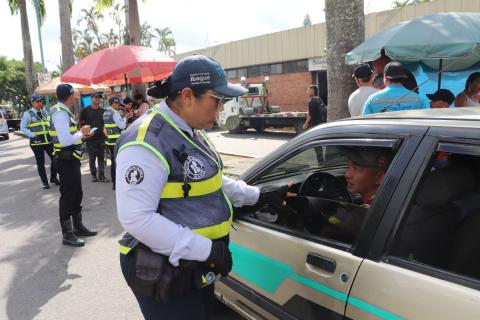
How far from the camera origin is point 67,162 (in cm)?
468

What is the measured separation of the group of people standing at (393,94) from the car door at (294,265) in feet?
4.75

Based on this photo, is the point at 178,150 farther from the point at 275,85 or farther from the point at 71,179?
the point at 275,85

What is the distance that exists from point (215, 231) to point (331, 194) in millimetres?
1159

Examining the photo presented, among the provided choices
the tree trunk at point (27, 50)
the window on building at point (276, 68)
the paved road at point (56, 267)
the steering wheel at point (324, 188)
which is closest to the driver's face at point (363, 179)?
the steering wheel at point (324, 188)

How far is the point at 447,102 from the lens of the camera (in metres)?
4.84

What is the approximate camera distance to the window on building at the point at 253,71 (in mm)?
25938

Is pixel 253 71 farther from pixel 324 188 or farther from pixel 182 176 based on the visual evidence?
pixel 182 176

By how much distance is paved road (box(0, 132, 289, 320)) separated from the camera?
3.40 metres

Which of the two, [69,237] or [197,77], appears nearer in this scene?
[197,77]

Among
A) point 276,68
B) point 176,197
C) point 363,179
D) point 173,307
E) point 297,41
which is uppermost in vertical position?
point 297,41

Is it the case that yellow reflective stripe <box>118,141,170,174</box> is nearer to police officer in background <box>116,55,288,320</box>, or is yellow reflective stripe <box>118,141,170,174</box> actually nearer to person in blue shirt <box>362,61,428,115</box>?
police officer in background <box>116,55,288,320</box>

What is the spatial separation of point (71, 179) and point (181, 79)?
11.5 feet

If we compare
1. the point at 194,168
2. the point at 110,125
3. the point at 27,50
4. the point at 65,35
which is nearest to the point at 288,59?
the point at 65,35

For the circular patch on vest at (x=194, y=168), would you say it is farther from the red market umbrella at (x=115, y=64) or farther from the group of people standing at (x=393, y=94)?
the red market umbrella at (x=115, y=64)
